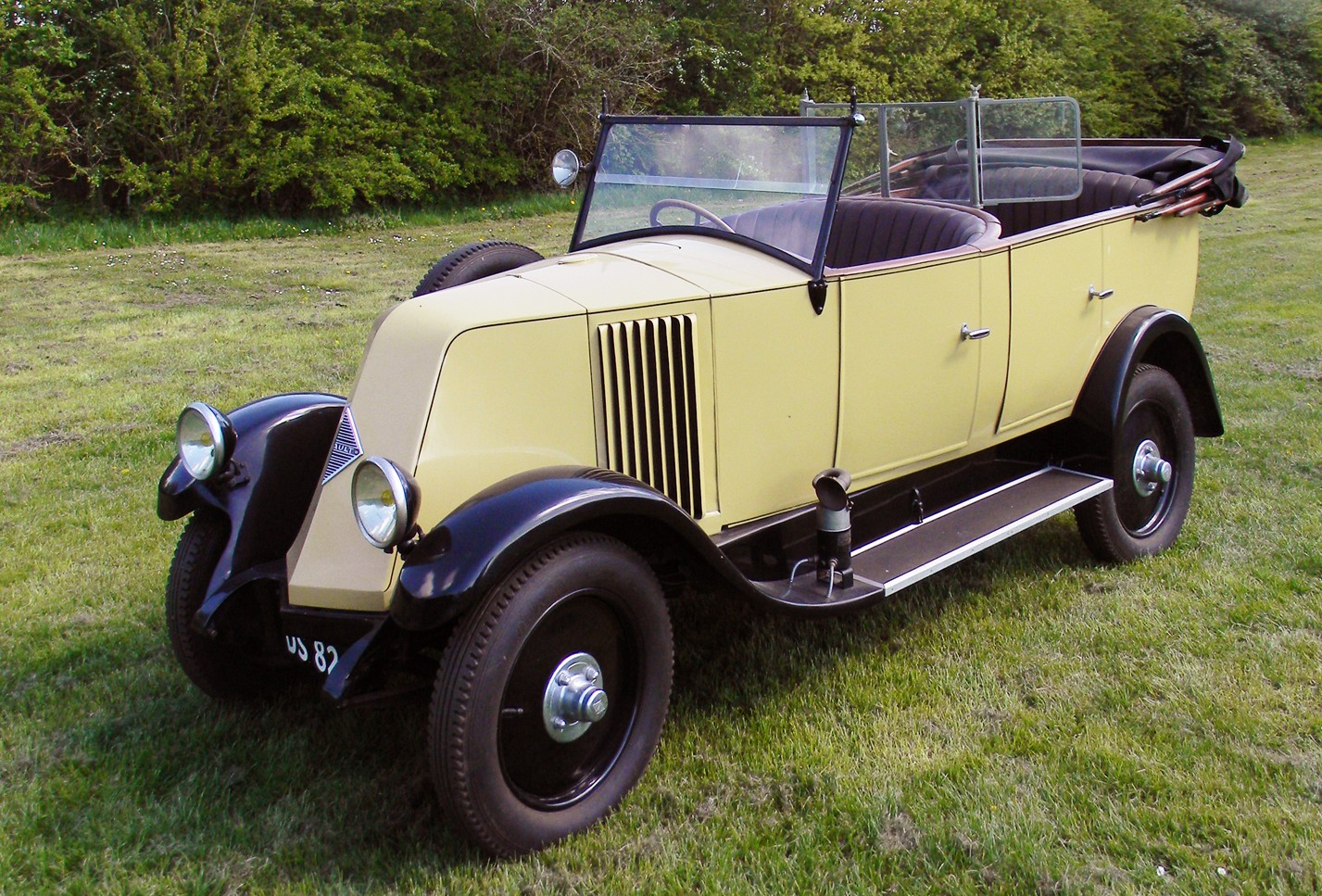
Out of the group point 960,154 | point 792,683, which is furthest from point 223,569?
point 960,154

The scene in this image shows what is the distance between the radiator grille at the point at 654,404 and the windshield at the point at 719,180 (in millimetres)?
581

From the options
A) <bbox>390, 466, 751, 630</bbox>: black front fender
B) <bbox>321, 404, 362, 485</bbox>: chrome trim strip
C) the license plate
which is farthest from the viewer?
<bbox>321, 404, 362, 485</bbox>: chrome trim strip

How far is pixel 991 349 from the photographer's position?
3.86 meters

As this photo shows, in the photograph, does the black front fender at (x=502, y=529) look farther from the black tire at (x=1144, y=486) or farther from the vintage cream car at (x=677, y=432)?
the black tire at (x=1144, y=486)

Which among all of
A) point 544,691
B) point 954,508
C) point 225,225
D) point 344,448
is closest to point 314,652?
point 344,448

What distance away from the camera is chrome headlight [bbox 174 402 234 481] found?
3.19 metres

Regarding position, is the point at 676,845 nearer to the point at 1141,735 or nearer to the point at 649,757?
the point at 649,757

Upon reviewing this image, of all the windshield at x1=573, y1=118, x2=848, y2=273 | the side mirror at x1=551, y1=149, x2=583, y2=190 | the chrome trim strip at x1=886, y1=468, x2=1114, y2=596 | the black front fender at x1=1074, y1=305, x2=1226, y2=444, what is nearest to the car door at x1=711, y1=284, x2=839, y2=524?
the windshield at x1=573, y1=118, x2=848, y2=273

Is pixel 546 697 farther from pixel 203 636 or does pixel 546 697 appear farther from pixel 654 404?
pixel 203 636

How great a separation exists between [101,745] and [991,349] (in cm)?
306

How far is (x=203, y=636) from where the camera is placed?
3105 mm

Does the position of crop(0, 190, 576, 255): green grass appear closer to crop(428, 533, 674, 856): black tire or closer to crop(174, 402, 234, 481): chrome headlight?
crop(174, 402, 234, 481): chrome headlight

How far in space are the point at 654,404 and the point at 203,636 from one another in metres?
1.42

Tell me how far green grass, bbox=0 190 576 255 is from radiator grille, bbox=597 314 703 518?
11.3m
